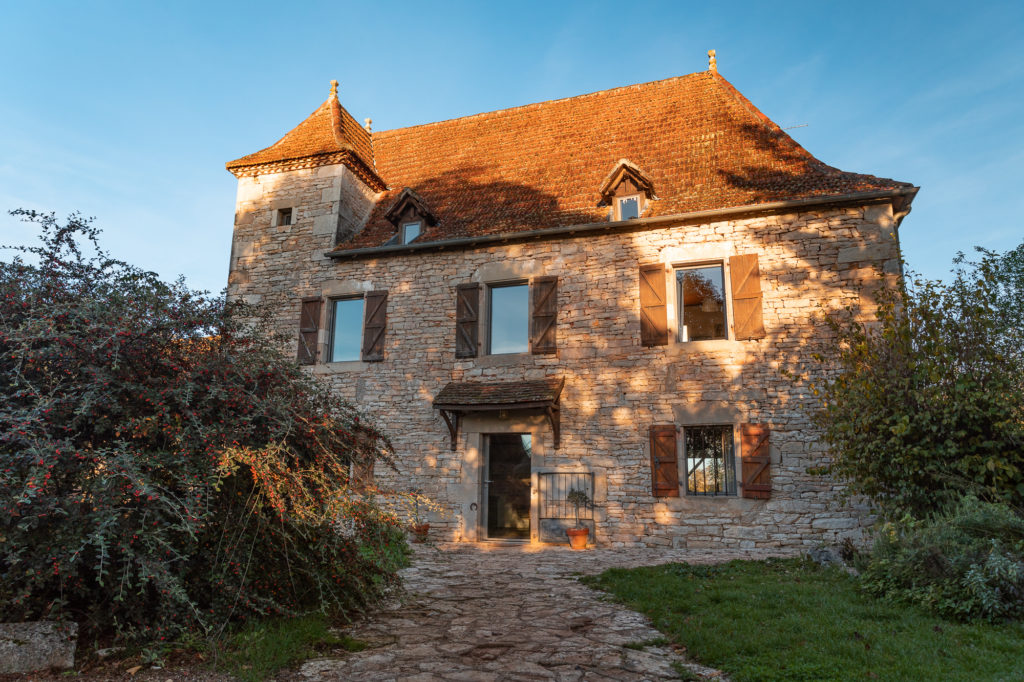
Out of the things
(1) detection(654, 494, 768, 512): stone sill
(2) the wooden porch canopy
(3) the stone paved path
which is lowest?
(3) the stone paved path

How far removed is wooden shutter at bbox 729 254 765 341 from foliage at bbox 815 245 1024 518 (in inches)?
88.2

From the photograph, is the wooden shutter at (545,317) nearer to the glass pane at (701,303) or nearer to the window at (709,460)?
the glass pane at (701,303)

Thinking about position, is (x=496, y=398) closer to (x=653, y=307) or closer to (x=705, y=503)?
(x=653, y=307)

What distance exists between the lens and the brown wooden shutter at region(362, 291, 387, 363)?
11.6m

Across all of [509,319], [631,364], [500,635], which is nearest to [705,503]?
Result: [631,364]

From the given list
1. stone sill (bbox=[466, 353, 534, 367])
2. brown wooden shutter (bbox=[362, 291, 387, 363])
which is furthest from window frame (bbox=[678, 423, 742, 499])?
brown wooden shutter (bbox=[362, 291, 387, 363])

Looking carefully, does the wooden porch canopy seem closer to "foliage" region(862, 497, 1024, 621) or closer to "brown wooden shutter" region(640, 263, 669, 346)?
"brown wooden shutter" region(640, 263, 669, 346)

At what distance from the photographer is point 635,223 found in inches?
417

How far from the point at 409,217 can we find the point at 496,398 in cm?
422

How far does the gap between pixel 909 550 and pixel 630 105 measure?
1075cm

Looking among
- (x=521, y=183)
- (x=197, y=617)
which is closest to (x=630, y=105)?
(x=521, y=183)

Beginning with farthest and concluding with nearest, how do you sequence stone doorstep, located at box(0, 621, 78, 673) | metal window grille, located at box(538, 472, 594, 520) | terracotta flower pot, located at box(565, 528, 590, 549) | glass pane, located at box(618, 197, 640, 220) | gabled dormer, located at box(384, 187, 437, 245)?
gabled dormer, located at box(384, 187, 437, 245), glass pane, located at box(618, 197, 640, 220), metal window grille, located at box(538, 472, 594, 520), terracotta flower pot, located at box(565, 528, 590, 549), stone doorstep, located at box(0, 621, 78, 673)

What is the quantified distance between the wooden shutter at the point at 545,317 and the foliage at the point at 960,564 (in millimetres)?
5827

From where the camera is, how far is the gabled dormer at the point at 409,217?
39.9 ft
